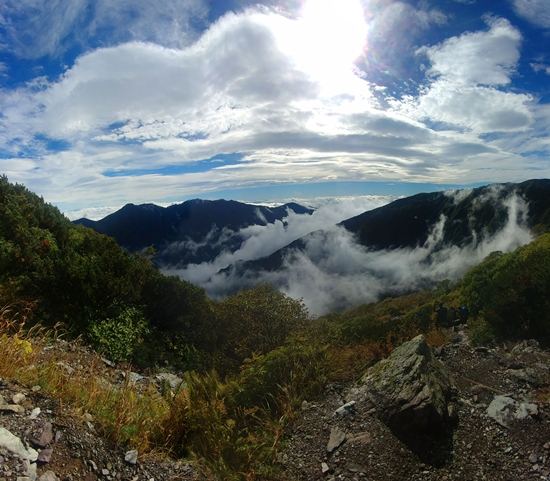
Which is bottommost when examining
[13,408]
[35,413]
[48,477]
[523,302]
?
[523,302]

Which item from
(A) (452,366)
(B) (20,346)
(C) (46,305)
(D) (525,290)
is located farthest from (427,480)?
(C) (46,305)

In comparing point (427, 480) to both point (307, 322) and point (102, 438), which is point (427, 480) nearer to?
point (102, 438)

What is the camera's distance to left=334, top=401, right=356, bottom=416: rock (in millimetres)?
5874

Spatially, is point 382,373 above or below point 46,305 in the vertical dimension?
below

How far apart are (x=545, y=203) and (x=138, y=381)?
248085 mm

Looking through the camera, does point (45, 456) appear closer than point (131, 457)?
Yes

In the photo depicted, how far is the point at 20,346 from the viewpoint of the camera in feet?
14.9

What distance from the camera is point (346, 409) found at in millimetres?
5914

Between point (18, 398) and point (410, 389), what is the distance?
18.4ft

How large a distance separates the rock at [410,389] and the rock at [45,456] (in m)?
4.69

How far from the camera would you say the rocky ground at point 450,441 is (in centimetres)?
465

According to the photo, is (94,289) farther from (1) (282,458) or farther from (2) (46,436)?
(1) (282,458)

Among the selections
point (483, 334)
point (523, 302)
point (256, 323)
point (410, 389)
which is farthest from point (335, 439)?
point (256, 323)

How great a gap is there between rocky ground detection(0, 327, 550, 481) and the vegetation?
266 mm
